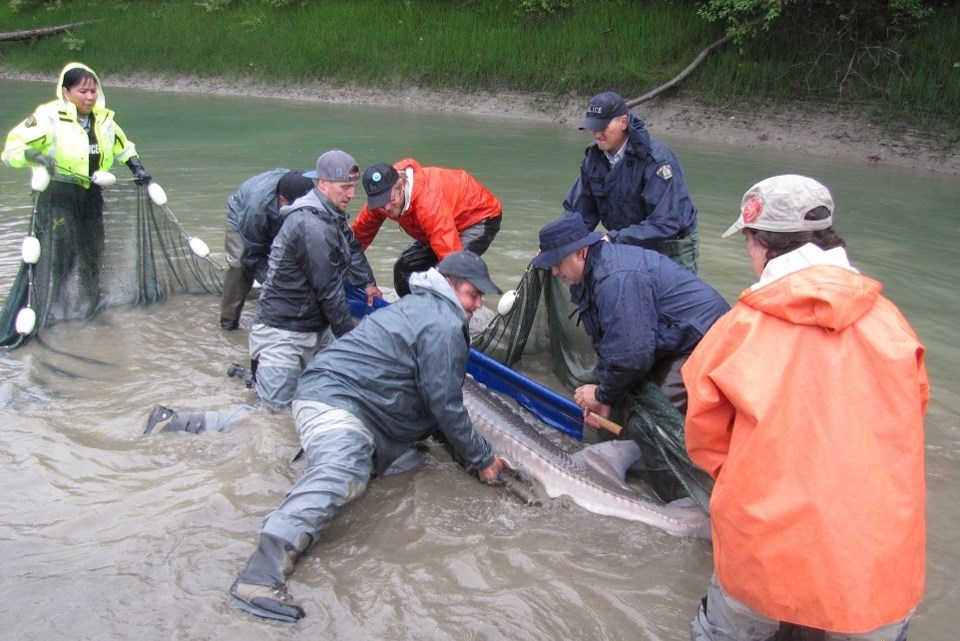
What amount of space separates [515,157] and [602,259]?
9.69 metres

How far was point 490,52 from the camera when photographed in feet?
62.4

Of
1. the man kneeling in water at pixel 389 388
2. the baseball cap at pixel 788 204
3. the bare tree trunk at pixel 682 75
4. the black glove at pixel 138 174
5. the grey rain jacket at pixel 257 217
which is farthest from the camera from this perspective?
the bare tree trunk at pixel 682 75

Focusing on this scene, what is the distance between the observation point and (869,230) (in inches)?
367

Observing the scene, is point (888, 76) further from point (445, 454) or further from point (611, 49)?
point (445, 454)

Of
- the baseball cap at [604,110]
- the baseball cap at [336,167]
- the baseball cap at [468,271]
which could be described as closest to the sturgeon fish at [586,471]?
the baseball cap at [468,271]

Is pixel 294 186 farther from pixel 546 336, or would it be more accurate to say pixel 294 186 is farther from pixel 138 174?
pixel 546 336

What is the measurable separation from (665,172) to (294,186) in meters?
2.74

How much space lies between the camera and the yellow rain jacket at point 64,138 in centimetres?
575

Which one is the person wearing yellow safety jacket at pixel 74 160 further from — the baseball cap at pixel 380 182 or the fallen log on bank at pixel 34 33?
the fallen log on bank at pixel 34 33

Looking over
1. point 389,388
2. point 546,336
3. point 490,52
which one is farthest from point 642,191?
point 490,52

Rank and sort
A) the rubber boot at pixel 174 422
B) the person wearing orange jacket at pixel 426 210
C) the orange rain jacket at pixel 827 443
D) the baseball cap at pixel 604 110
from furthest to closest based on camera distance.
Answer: the person wearing orange jacket at pixel 426 210, the baseball cap at pixel 604 110, the rubber boot at pixel 174 422, the orange rain jacket at pixel 827 443

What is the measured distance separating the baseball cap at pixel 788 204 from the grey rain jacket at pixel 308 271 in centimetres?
318

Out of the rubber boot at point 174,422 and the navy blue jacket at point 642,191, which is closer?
the rubber boot at point 174,422

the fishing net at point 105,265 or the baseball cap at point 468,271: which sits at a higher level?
the baseball cap at point 468,271
